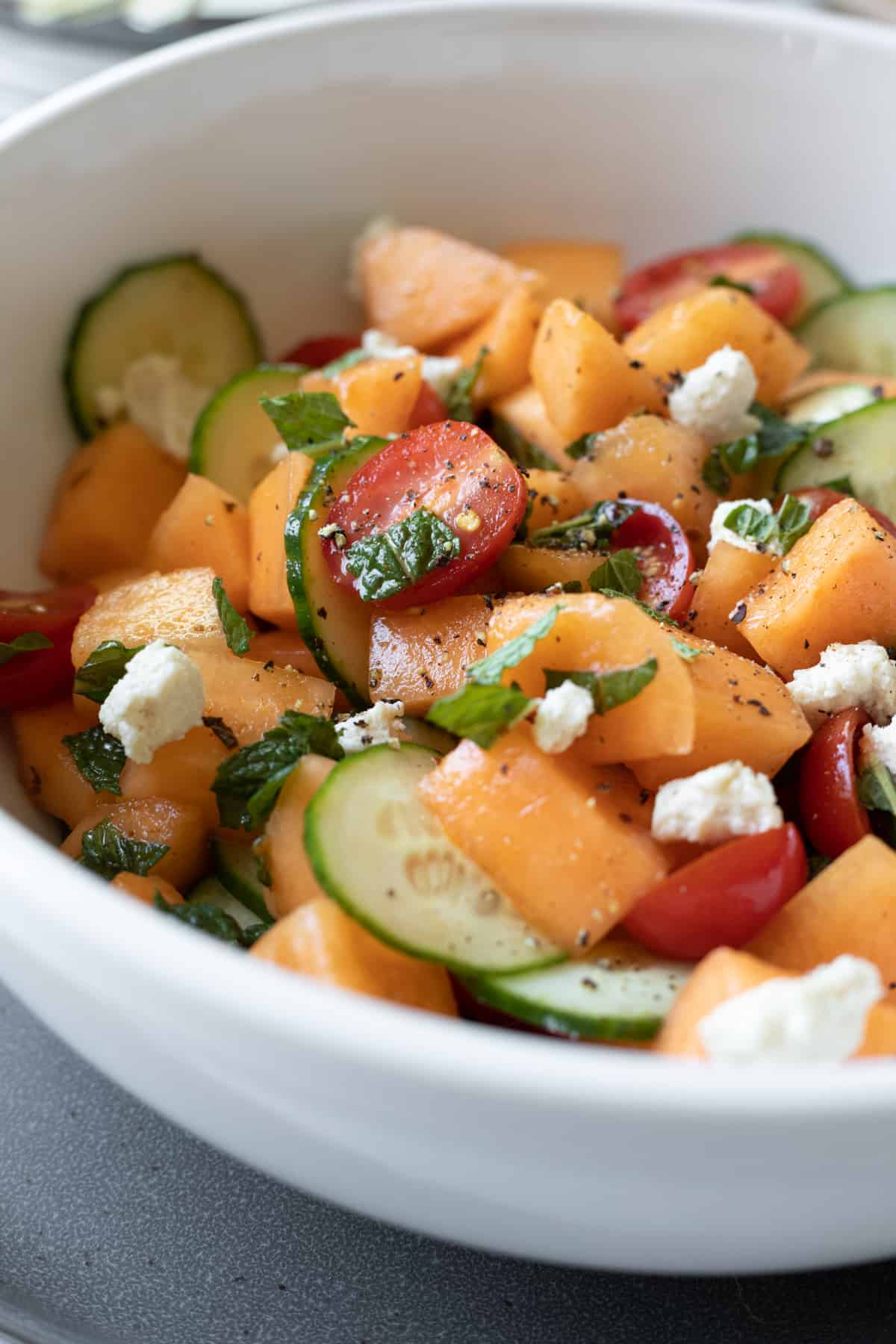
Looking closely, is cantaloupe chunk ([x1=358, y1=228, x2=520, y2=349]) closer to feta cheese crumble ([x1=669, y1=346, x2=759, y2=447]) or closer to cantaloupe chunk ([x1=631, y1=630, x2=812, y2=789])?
feta cheese crumble ([x1=669, y1=346, x2=759, y2=447])

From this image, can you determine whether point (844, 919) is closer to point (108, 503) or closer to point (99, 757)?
point (99, 757)

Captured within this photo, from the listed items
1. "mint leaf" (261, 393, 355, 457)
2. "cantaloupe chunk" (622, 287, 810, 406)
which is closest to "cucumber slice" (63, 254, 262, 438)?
"mint leaf" (261, 393, 355, 457)

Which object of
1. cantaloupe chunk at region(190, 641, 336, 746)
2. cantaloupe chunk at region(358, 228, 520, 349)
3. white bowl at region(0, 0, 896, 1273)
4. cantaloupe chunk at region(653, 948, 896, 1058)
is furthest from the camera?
cantaloupe chunk at region(358, 228, 520, 349)

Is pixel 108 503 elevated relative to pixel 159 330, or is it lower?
lower

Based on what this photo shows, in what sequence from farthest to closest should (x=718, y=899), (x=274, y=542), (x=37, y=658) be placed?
1. (x=274, y=542)
2. (x=37, y=658)
3. (x=718, y=899)

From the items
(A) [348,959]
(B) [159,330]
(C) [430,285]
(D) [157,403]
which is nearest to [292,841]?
(A) [348,959]

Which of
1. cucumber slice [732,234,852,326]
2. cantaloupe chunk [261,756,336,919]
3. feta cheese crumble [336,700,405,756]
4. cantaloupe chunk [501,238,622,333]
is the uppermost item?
cantaloupe chunk [501,238,622,333]

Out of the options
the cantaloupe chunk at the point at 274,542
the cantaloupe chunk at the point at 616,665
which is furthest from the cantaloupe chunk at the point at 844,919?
the cantaloupe chunk at the point at 274,542
